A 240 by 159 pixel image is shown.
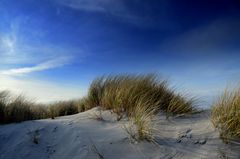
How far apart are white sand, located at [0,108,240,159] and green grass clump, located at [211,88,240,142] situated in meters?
→ 0.15

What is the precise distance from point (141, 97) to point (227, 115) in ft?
7.80

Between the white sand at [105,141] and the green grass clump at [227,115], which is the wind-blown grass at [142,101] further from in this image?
the green grass clump at [227,115]

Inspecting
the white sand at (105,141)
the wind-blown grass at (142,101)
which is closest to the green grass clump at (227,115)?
the white sand at (105,141)

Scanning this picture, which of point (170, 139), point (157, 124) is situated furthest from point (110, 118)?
point (170, 139)

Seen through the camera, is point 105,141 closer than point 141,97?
Yes

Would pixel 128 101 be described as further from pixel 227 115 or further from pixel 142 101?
pixel 227 115

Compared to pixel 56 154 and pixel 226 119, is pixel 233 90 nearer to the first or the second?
pixel 226 119

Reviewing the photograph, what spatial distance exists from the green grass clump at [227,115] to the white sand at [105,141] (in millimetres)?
151

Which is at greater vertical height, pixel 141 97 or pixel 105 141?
pixel 141 97

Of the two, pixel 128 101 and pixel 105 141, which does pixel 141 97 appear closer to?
pixel 128 101

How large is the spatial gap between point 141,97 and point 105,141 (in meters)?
1.91

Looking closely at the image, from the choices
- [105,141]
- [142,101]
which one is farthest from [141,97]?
[105,141]

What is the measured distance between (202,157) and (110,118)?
2570mm

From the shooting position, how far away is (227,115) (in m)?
5.34
